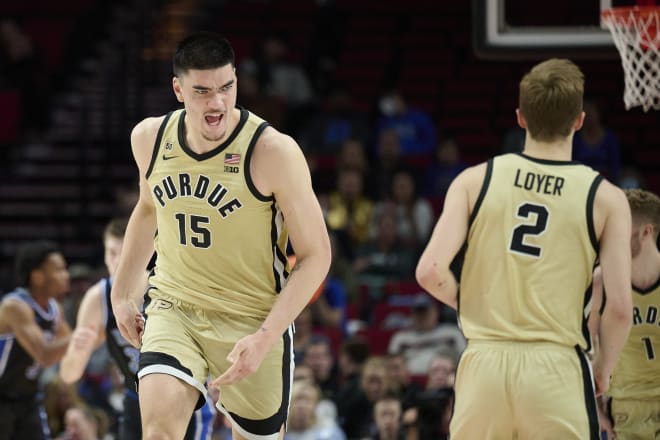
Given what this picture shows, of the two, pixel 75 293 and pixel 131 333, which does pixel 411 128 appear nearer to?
pixel 75 293

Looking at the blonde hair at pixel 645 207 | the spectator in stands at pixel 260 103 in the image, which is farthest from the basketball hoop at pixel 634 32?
the spectator in stands at pixel 260 103

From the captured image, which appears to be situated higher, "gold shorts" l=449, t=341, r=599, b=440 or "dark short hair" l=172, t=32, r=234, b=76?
"dark short hair" l=172, t=32, r=234, b=76

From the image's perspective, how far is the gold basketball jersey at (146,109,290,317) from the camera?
5309mm

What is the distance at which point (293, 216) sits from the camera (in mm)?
5301

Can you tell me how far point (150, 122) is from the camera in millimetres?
5586

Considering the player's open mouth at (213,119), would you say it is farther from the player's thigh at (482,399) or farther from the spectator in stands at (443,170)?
the spectator in stands at (443,170)

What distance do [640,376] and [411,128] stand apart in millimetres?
8859

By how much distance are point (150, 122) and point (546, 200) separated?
191cm

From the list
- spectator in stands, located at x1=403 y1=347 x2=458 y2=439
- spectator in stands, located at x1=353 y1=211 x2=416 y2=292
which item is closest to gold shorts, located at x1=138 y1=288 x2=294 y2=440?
spectator in stands, located at x1=403 y1=347 x2=458 y2=439

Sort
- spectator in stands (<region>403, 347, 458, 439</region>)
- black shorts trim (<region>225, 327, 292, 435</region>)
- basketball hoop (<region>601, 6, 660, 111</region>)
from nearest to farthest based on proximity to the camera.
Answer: black shorts trim (<region>225, 327, 292, 435</region>)
basketball hoop (<region>601, 6, 660, 111</region>)
spectator in stands (<region>403, 347, 458, 439</region>)

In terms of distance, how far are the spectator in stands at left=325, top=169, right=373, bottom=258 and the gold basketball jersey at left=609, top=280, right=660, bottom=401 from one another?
710 cm

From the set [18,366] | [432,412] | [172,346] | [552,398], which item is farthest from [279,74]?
[552,398]

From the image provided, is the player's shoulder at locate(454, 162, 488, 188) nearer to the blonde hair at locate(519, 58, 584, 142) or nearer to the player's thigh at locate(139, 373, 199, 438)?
the blonde hair at locate(519, 58, 584, 142)

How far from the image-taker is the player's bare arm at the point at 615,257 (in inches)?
182
